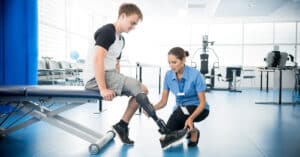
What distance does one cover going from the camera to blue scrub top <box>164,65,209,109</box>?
2.12 m

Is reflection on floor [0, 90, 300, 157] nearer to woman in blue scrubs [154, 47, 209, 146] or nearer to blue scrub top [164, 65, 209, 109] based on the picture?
woman in blue scrubs [154, 47, 209, 146]

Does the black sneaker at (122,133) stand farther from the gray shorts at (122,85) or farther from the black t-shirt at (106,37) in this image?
the black t-shirt at (106,37)

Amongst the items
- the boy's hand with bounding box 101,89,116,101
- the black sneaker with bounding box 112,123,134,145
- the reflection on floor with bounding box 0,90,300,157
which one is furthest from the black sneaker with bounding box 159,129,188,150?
the boy's hand with bounding box 101,89,116,101

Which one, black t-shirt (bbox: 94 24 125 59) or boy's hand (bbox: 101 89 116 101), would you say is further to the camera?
black t-shirt (bbox: 94 24 125 59)

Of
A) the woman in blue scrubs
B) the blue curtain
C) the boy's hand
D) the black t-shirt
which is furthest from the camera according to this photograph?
the blue curtain

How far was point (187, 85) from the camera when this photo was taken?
85.0 inches

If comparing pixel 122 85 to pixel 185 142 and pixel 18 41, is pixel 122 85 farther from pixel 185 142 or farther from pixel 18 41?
pixel 18 41

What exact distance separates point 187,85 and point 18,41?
2259 millimetres

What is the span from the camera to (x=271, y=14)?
28.7ft

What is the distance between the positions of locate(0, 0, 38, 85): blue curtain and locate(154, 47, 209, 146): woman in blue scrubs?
202 cm

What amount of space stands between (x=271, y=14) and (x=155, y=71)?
14.8 feet

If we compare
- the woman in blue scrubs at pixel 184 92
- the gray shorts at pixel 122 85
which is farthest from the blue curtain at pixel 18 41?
the woman in blue scrubs at pixel 184 92

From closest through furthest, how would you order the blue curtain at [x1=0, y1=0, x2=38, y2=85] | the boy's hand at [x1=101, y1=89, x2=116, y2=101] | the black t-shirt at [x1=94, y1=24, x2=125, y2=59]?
1. the boy's hand at [x1=101, y1=89, x2=116, y2=101]
2. the black t-shirt at [x1=94, y1=24, x2=125, y2=59]
3. the blue curtain at [x1=0, y1=0, x2=38, y2=85]

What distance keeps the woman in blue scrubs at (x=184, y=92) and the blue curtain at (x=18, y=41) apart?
2023 mm
